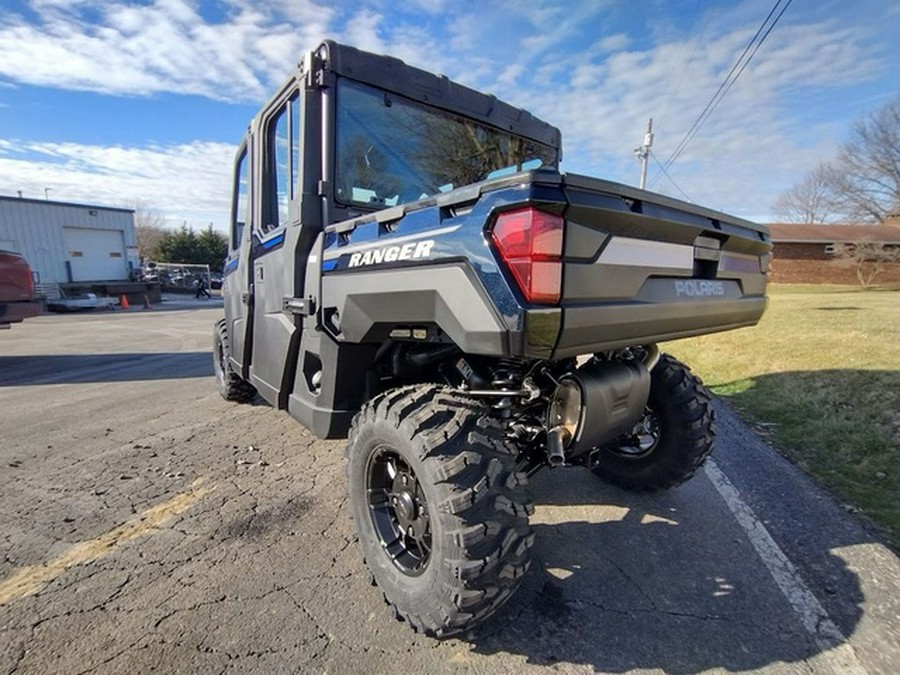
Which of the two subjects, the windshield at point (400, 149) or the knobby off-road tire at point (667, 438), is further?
the knobby off-road tire at point (667, 438)

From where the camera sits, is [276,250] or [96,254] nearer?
[276,250]

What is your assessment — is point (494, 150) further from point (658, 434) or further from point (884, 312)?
point (884, 312)

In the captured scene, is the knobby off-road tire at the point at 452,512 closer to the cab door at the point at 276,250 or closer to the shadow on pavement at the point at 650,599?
the shadow on pavement at the point at 650,599

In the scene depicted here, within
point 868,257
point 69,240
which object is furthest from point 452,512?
point 868,257

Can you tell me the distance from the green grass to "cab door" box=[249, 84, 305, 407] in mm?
4086

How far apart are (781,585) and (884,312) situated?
16.8 metres

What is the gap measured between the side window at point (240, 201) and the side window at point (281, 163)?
0.53 meters

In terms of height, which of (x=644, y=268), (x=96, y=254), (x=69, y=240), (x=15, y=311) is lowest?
(x=15, y=311)

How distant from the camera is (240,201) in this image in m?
4.69

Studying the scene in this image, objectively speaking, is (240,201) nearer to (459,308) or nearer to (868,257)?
(459,308)

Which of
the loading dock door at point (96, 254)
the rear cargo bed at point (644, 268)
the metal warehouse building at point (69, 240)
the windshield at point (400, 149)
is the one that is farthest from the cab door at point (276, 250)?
the loading dock door at point (96, 254)

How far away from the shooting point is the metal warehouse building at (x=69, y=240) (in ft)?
77.5

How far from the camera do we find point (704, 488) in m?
3.56

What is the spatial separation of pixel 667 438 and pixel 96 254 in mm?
33078
